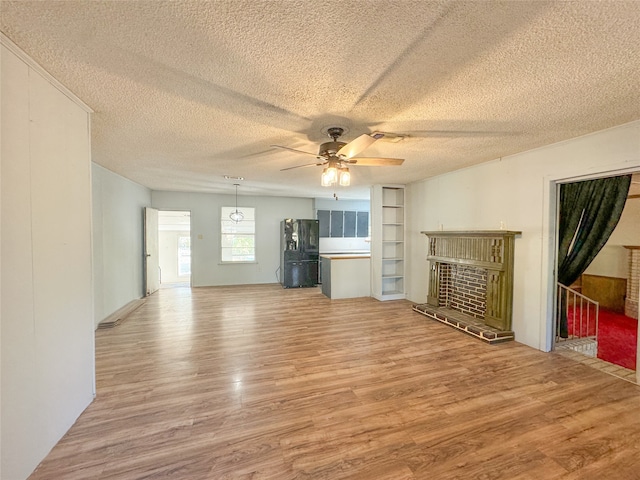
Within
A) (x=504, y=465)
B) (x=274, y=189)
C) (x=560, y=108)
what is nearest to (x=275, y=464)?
(x=504, y=465)

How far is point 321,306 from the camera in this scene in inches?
202

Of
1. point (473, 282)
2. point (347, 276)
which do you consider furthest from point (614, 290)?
point (347, 276)

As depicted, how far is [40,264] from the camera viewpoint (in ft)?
5.30

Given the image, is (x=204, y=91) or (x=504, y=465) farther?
(x=204, y=91)

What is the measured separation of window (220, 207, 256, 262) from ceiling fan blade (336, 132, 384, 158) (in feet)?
17.4

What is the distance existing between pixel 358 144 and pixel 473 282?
3.27 meters

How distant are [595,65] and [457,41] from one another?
979 mm

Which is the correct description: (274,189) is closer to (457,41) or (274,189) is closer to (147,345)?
(147,345)

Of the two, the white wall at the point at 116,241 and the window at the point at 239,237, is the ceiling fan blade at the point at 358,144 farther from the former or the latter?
the window at the point at 239,237

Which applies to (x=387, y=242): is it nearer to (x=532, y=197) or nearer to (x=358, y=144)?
(x=532, y=197)

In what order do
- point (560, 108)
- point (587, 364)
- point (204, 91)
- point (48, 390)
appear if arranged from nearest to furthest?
1. point (48, 390)
2. point (204, 91)
3. point (560, 108)
4. point (587, 364)

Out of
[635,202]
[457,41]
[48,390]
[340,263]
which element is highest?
[457,41]

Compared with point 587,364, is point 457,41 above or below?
above

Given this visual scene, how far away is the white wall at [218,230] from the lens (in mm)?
6875
